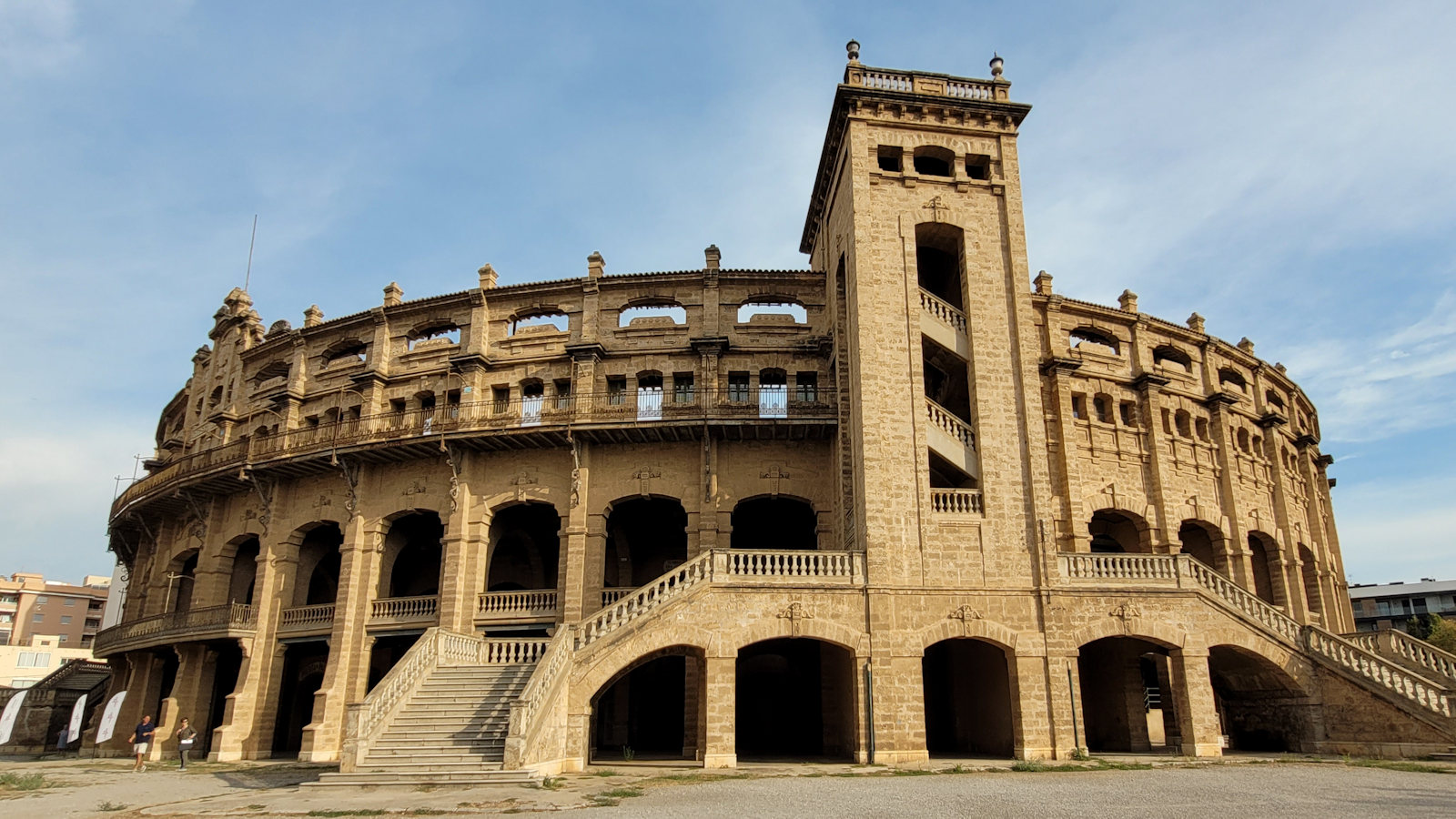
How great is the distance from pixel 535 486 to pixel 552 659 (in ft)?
32.4

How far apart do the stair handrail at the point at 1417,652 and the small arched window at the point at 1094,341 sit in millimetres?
12426

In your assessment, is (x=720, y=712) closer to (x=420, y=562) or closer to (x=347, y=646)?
(x=347, y=646)

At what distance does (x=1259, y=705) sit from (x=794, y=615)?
13250 millimetres

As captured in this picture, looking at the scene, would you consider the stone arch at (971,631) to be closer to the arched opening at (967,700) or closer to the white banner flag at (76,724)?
the arched opening at (967,700)

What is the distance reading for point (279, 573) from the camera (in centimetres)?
3153

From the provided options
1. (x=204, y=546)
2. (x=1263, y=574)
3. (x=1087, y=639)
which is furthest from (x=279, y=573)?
(x=1263, y=574)

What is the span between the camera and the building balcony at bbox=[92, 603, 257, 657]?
2998 centimetres

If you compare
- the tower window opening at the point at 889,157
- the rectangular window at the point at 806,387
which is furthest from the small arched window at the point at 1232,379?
the rectangular window at the point at 806,387

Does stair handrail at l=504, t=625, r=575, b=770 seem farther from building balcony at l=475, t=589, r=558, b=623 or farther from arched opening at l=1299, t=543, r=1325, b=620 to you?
arched opening at l=1299, t=543, r=1325, b=620

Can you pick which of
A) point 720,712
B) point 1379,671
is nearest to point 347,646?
point 720,712

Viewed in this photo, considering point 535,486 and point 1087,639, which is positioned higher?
point 535,486

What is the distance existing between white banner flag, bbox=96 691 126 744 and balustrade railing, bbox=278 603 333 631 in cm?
741

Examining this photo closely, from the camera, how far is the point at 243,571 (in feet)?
115

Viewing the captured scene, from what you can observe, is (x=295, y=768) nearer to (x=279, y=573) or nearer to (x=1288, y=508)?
(x=279, y=573)
